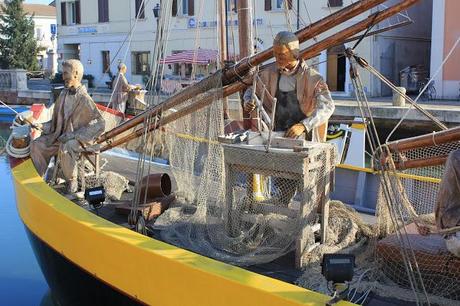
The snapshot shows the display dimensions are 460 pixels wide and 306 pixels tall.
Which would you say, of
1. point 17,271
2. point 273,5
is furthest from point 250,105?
point 273,5

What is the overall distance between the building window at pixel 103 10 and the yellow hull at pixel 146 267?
25216 mm

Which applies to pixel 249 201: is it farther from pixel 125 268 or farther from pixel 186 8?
pixel 186 8

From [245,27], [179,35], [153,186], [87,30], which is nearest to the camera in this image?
[153,186]

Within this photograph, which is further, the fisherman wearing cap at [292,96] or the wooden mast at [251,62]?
the wooden mast at [251,62]

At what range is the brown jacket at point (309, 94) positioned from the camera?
11.8ft

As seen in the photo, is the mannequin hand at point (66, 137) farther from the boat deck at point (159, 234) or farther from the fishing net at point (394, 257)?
the fishing net at point (394, 257)

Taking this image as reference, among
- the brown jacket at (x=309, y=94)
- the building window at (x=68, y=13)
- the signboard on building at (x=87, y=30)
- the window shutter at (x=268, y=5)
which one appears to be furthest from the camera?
the building window at (x=68, y=13)

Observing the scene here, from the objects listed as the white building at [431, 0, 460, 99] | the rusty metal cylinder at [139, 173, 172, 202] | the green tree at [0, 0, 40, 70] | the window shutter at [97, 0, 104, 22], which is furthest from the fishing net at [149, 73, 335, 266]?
the green tree at [0, 0, 40, 70]

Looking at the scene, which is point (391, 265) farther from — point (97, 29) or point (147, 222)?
point (97, 29)

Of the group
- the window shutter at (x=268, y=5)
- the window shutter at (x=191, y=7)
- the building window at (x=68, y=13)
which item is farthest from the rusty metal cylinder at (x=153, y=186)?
the building window at (x=68, y=13)

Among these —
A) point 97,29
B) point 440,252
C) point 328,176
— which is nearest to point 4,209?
point 328,176

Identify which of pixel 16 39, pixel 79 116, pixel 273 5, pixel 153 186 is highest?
pixel 273 5

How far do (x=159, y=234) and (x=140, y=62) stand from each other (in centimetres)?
2397

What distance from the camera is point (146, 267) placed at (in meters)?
3.22
